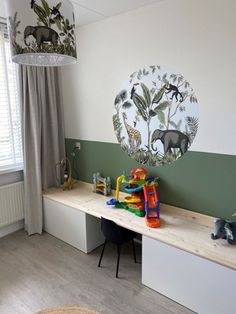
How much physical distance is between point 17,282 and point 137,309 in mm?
1185

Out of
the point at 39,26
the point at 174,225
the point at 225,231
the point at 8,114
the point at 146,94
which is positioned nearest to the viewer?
the point at 39,26

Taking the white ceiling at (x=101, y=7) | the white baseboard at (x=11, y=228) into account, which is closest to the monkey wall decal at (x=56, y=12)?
the white ceiling at (x=101, y=7)

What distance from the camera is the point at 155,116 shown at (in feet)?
8.22

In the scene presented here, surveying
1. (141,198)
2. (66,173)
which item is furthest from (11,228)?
(141,198)

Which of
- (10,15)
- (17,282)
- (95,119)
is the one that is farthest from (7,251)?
(10,15)

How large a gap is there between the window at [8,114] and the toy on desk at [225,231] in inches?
96.9

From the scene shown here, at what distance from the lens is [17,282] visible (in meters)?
2.33

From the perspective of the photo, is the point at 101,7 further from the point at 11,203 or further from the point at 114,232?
the point at 11,203

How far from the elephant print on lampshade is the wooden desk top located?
58cm

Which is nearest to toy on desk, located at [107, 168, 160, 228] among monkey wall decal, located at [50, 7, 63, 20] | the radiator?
the radiator

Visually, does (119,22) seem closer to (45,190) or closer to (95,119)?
(95,119)

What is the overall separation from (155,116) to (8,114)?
1.86 metres

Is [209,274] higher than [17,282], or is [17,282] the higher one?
[209,274]

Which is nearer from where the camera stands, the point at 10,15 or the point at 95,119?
the point at 10,15
